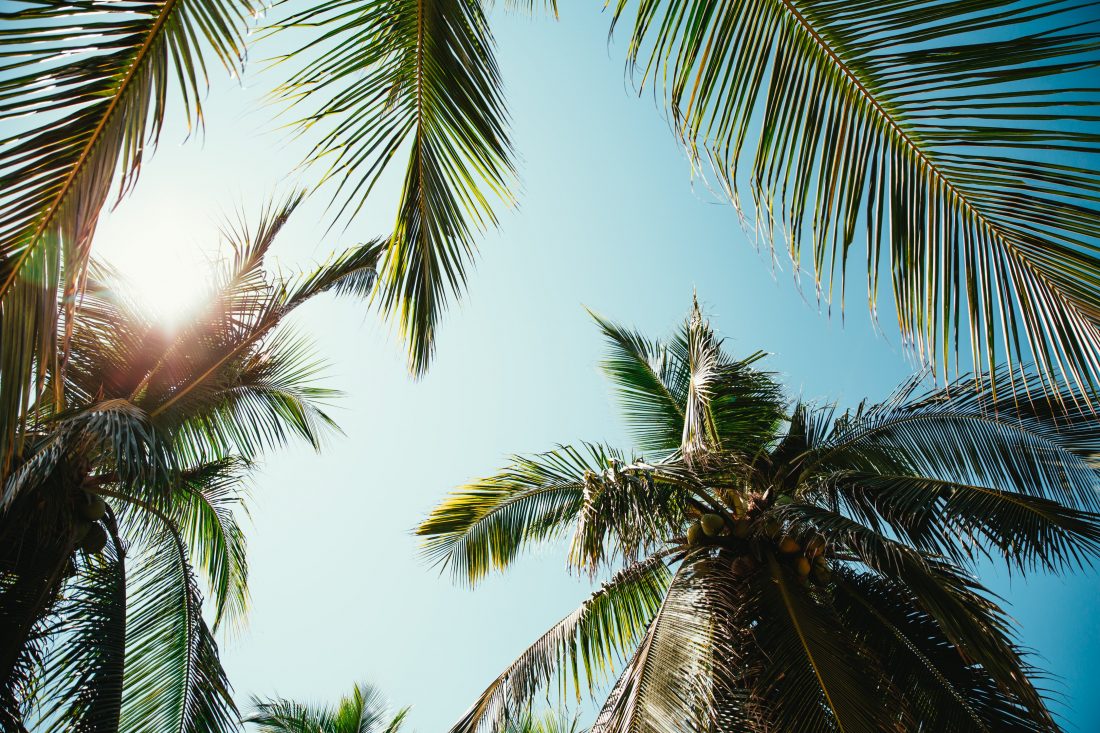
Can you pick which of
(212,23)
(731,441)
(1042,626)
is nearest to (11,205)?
(212,23)

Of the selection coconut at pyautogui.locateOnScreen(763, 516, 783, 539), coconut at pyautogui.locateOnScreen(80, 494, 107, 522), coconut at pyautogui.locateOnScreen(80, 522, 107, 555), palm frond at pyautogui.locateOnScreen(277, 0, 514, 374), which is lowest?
coconut at pyautogui.locateOnScreen(763, 516, 783, 539)

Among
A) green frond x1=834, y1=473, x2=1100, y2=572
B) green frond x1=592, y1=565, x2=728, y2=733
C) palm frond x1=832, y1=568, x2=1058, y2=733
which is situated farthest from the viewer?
green frond x1=834, y1=473, x2=1100, y2=572

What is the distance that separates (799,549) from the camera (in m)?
6.33

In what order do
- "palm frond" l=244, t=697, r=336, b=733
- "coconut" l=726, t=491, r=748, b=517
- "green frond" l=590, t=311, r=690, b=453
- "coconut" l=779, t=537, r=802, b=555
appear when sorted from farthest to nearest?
"palm frond" l=244, t=697, r=336, b=733 < "green frond" l=590, t=311, r=690, b=453 < "coconut" l=726, t=491, r=748, b=517 < "coconut" l=779, t=537, r=802, b=555

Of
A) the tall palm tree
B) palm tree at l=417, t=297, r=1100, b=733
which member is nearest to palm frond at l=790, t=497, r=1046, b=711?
palm tree at l=417, t=297, r=1100, b=733

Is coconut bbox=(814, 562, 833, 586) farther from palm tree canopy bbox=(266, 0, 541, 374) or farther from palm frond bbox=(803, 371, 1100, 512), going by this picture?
palm tree canopy bbox=(266, 0, 541, 374)

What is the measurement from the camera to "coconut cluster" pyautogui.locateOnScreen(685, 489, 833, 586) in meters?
6.30

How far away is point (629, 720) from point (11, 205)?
4345mm

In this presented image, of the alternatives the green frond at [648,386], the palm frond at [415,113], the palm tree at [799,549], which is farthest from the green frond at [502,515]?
the palm frond at [415,113]

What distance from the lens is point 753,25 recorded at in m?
2.31

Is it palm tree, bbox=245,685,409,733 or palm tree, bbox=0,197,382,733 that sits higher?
palm tree, bbox=0,197,382,733

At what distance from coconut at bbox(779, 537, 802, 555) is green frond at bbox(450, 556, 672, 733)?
1.28 metres

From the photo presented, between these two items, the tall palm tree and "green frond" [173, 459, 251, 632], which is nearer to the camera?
the tall palm tree

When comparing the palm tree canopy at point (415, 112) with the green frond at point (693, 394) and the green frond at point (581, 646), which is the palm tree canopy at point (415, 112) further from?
the green frond at point (581, 646)
